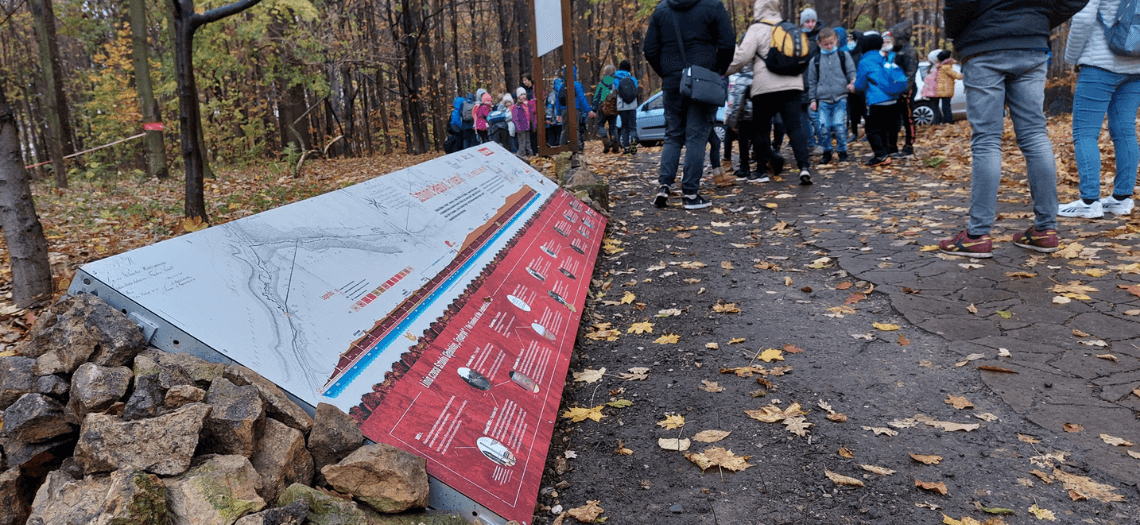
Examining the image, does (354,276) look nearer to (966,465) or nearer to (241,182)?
(966,465)

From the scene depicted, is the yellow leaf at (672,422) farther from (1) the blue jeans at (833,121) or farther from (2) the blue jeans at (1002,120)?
(1) the blue jeans at (833,121)

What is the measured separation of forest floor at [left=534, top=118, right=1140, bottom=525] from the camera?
2172 millimetres

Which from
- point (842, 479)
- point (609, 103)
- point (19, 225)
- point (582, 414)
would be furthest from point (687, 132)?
point (609, 103)

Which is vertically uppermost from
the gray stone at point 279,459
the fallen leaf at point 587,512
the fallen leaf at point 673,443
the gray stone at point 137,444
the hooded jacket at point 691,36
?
the hooded jacket at point 691,36

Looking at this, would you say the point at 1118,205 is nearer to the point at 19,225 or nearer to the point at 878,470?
the point at 878,470

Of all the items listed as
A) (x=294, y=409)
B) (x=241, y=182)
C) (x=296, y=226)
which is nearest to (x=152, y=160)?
(x=241, y=182)

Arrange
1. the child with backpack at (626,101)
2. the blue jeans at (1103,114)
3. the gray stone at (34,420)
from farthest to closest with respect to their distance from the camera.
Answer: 1. the child with backpack at (626,101)
2. the blue jeans at (1103,114)
3. the gray stone at (34,420)

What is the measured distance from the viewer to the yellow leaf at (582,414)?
2857 millimetres

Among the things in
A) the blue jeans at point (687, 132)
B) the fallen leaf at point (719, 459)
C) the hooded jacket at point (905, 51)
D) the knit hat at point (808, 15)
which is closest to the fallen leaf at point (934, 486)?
the fallen leaf at point (719, 459)

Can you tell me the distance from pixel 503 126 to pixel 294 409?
13.4 meters

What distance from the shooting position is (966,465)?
228 cm

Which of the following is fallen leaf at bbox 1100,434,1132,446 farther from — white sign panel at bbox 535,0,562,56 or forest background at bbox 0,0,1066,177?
forest background at bbox 0,0,1066,177

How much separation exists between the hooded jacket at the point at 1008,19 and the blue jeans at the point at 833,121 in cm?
493

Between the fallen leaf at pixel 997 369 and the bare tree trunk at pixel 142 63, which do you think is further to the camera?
the bare tree trunk at pixel 142 63
